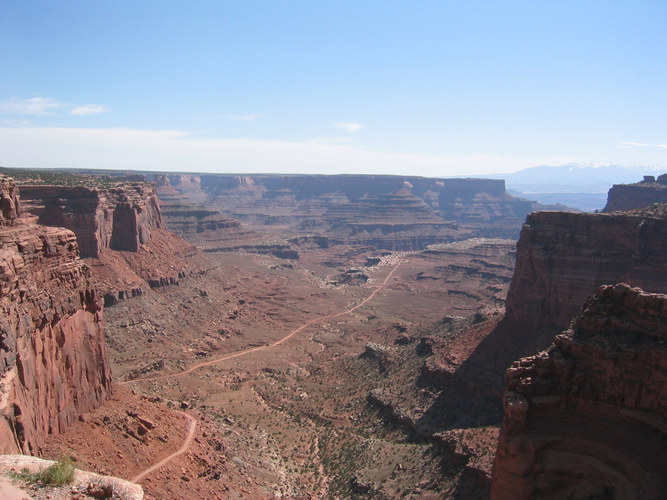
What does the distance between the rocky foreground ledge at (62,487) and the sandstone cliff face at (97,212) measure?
53.1 m

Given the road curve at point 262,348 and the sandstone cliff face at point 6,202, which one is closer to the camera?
the sandstone cliff face at point 6,202

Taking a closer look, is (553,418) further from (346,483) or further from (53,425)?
(53,425)

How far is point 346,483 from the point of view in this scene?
34562 millimetres

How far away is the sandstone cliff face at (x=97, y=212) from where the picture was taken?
62062 mm

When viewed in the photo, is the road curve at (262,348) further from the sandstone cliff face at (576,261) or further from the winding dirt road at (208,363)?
the sandstone cliff face at (576,261)

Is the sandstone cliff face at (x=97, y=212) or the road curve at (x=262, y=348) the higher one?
the sandstone cliff face at (x=97, y=212)

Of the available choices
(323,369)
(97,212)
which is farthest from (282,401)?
(97,212)

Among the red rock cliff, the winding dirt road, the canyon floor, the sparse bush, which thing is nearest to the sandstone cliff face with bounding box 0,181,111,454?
the canyon floor

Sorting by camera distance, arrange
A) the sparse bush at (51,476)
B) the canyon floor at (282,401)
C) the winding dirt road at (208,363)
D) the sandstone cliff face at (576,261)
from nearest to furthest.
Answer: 1. the sparse bush at (51,476)
2. the winding dirt road at (208,363)
3. the canyon floor at (282,401)
4. the sandstone cliff face at (576,261)

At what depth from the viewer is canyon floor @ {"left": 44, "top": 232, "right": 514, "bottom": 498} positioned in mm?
29562

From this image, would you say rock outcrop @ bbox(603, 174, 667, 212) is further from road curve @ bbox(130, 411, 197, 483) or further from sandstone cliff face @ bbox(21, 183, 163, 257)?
road curve @ bbox(130, 411, 197, 483)

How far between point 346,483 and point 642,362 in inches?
887

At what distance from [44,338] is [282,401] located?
27866mm

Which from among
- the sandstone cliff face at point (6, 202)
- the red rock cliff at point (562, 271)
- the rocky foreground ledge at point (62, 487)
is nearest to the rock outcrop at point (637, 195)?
the red rock cliff at point (562, 271)
